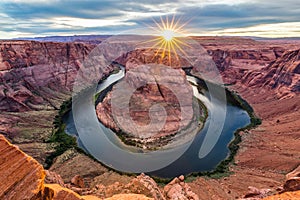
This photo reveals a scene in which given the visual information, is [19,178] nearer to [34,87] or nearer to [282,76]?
[34,87]

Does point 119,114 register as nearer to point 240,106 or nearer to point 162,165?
point 162,165

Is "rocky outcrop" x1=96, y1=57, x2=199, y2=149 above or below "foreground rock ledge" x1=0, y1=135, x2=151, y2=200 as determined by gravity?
below

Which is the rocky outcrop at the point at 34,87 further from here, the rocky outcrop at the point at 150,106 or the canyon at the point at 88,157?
the rocky outcrop at the point at 150,106

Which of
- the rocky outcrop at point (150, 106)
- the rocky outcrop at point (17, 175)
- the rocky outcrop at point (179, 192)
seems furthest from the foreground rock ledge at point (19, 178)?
the rocky outcrop at point (150, 106)

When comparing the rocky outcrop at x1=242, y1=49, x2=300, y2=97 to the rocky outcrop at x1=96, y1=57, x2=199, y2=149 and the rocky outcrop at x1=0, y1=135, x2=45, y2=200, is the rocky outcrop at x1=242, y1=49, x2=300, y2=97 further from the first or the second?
the rocky outcrop at x1=0, y1=135, x2=45, y2=200

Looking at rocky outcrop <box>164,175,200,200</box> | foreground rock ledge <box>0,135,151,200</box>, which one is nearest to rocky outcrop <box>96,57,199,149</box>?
rocky outcrop <box>164,175,200,200</box>

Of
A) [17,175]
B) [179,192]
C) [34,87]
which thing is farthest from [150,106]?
[17,175]

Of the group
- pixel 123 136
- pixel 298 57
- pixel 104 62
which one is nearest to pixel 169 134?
pixel 123 136

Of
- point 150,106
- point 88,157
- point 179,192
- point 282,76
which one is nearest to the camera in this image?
point 179,192
